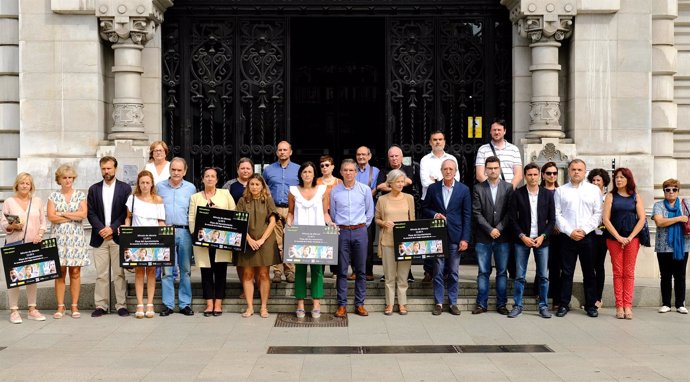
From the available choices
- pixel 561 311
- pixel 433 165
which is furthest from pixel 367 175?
pixel 561 311

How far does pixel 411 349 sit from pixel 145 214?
4.12 m

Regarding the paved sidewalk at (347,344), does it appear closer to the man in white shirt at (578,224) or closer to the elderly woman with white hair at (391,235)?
the elderly woman with white hair at (391,235)

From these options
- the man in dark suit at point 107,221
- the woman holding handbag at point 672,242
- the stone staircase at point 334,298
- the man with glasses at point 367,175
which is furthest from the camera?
the man with glasses at point 367,175

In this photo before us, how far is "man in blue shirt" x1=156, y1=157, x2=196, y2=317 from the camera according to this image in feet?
42.6

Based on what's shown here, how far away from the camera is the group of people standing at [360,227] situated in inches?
505

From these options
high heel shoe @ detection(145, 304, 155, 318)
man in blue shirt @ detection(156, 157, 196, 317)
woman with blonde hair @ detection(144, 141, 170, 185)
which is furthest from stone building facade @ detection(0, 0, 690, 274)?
high heel shoe @ detection(145, 304, 155, 318)

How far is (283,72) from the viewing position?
1680 cm

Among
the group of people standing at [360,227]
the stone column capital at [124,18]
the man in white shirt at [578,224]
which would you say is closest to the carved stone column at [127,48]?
the stone column capital at [124,18]

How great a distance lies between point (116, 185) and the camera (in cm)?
1307

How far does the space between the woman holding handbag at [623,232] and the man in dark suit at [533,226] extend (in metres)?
0.78

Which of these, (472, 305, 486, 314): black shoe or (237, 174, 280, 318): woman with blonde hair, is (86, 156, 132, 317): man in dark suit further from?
(472, 305, 486, 314): black shoe

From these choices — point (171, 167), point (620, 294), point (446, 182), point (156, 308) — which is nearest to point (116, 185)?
point (171, 167)

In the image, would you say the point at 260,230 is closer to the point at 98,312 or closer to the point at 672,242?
the point at 98,312

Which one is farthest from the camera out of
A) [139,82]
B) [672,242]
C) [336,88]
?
[336,88]
